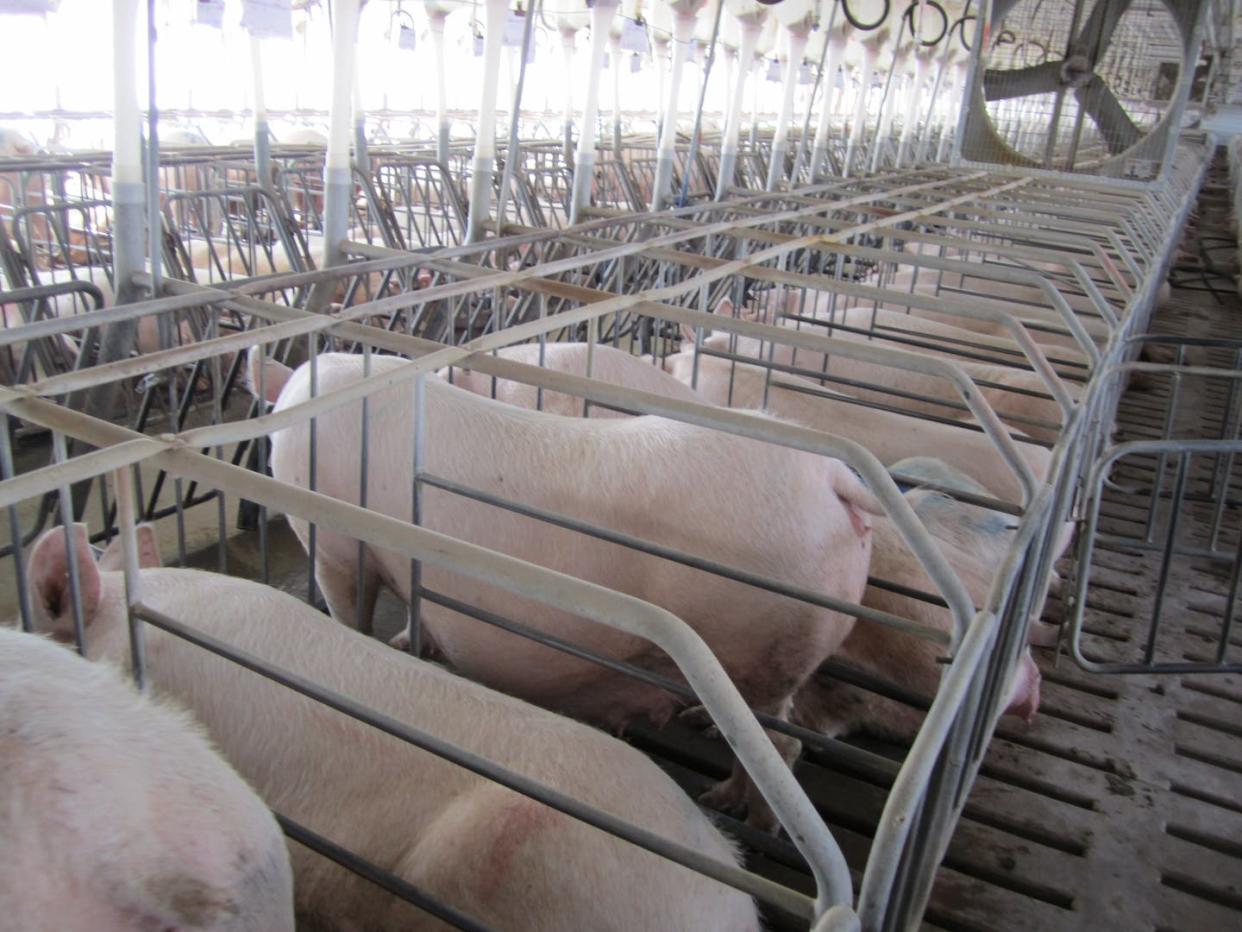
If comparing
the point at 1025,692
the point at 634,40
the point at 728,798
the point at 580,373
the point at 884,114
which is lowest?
the point at 728,798

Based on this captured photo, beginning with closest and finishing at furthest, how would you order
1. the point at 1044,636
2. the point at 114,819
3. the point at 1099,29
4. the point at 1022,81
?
the point at 114,819, the point at 1044,636, the point at 1099,29, the point at 1022,81

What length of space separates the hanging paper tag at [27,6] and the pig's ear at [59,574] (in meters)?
3.02

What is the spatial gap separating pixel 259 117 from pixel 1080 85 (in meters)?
5.03

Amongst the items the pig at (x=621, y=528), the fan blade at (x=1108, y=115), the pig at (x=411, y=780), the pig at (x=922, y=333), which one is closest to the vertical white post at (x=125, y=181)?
the pig at (x=621, y=528)

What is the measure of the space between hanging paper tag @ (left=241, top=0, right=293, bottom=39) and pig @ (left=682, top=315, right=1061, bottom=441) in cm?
197

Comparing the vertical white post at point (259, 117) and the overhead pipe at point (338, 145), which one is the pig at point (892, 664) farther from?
the vertical white post at point (259, 117)

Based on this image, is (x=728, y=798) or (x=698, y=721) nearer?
(x=728, y=798)

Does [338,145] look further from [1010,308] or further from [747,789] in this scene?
[1010,308]

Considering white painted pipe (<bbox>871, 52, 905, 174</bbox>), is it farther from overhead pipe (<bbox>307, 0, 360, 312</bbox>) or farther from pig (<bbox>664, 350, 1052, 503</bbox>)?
overhead pipe (<bbox>307, 0, 360, 312</bbox>)

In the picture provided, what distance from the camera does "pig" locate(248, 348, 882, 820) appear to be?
194 cm

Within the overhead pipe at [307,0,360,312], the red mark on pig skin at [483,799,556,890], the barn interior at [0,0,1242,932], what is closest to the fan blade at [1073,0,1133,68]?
the barn interior at [0,0,1242,932]

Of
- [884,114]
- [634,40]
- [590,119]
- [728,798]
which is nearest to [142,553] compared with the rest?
[728,798]

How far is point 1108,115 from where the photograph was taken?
22.6ft

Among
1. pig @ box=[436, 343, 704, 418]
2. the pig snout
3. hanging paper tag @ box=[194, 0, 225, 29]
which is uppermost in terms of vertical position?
hanging paper tag @ box=[194, 0, 225, 29]
